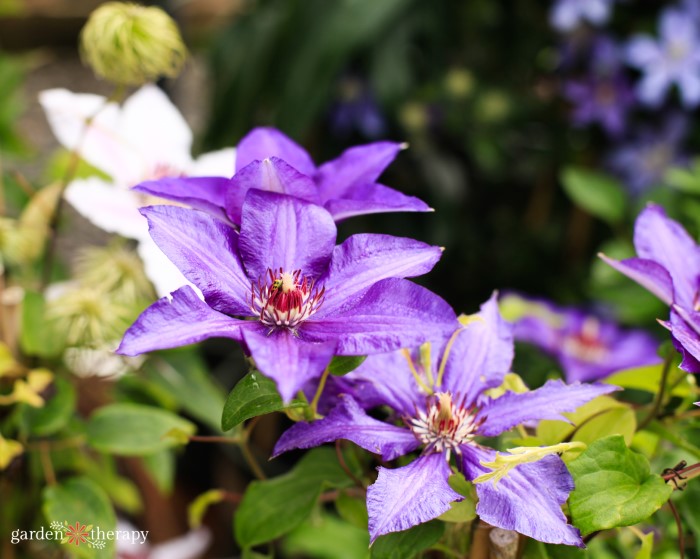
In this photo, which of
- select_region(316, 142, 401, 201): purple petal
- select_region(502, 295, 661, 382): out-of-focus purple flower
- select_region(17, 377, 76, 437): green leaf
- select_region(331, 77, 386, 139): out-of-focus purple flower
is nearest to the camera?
select_region(316, 142, 401, 201): purple petal

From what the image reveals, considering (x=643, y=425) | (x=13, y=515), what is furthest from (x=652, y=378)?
(x=13, y=515)

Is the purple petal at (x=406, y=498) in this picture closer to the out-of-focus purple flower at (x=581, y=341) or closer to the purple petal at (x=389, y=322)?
the purple petal at (x=389, y=322)

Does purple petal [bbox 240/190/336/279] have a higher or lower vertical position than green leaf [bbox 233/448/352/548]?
higher

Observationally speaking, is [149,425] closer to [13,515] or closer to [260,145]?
[13,515]

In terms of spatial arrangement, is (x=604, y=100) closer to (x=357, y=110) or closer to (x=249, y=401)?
(x=357, y=110)

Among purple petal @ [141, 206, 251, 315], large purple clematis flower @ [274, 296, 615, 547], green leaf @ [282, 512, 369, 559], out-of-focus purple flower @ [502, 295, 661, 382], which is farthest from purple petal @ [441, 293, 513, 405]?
green leaf @ [282, 512, 369, 559]

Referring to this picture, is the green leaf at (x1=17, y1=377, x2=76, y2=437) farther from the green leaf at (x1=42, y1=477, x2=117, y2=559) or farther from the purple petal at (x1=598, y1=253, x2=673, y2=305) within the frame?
the purple petal at (x1=598, y1=253, x2=673, y2=305)

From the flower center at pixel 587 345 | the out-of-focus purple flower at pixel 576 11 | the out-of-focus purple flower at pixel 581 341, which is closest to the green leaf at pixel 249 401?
the out-of-focus purple flower at pixel 581 341
